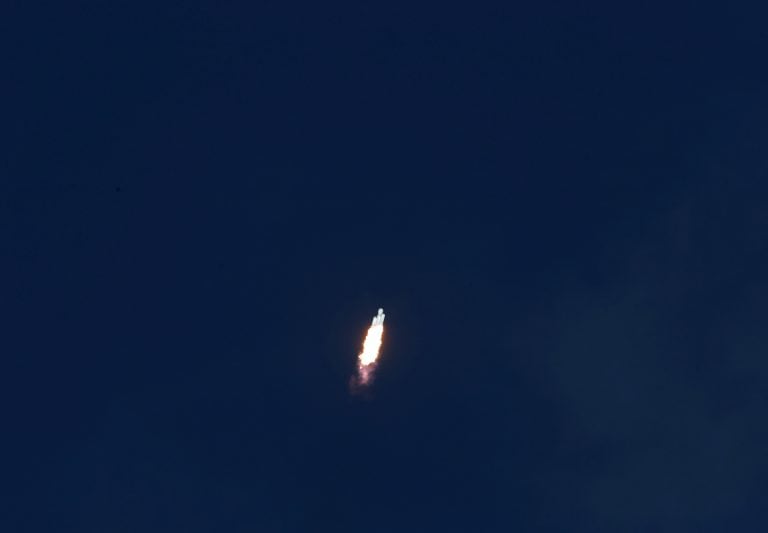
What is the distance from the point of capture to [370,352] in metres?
178

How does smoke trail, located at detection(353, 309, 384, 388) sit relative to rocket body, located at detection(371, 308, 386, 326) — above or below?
below

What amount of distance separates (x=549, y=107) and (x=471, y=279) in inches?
1165

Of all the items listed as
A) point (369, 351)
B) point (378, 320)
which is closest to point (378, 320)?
point (378, 320)

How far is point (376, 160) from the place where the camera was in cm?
18738

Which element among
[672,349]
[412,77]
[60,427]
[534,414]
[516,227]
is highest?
[412,77]

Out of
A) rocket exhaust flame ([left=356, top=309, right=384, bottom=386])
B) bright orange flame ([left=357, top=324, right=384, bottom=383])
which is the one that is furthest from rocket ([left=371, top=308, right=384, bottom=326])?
bright orange flame ([left=357, top=324, right=384, bottom=383])

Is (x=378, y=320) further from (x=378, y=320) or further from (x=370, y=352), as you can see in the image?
(x=370, y=352)

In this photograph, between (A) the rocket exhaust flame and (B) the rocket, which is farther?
(B) the rocket

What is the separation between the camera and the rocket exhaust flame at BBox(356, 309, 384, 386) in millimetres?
177375

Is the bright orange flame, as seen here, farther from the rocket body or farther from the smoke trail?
the rocket body

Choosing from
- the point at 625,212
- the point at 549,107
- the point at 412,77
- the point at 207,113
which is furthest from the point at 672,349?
the point at 207,113

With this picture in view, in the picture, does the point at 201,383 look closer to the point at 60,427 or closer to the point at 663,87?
the point at 60,427

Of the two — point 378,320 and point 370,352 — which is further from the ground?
point 378,320

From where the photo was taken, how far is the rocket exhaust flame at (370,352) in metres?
177
